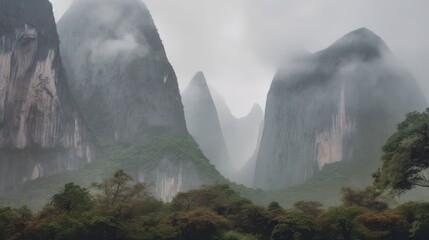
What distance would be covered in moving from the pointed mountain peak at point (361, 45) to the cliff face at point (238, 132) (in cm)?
7074

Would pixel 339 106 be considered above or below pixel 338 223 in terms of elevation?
above

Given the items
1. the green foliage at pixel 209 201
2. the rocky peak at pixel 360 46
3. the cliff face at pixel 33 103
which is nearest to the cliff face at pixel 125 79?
the cliff face at pixel 33 103

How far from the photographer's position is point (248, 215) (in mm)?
34156

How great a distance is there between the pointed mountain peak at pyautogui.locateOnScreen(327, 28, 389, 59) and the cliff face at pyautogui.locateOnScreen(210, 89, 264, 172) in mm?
70743

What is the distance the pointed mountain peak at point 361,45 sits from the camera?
312 ft

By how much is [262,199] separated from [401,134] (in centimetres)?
4833

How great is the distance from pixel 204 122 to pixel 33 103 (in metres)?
73.8

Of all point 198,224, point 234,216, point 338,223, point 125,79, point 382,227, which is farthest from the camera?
point 125,79

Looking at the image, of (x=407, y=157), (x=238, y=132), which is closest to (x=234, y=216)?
(x=407, y=157)

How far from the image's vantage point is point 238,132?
168 meters

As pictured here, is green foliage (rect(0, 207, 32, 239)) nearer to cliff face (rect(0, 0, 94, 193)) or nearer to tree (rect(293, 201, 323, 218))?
tree (rect(293, 201, 323, 218))

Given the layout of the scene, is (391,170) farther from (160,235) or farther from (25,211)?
(25,211)

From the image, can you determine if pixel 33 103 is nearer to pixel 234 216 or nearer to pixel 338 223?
pixel 234 216

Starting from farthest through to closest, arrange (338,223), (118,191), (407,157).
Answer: (118,191)
(338,223)
(407,157)
